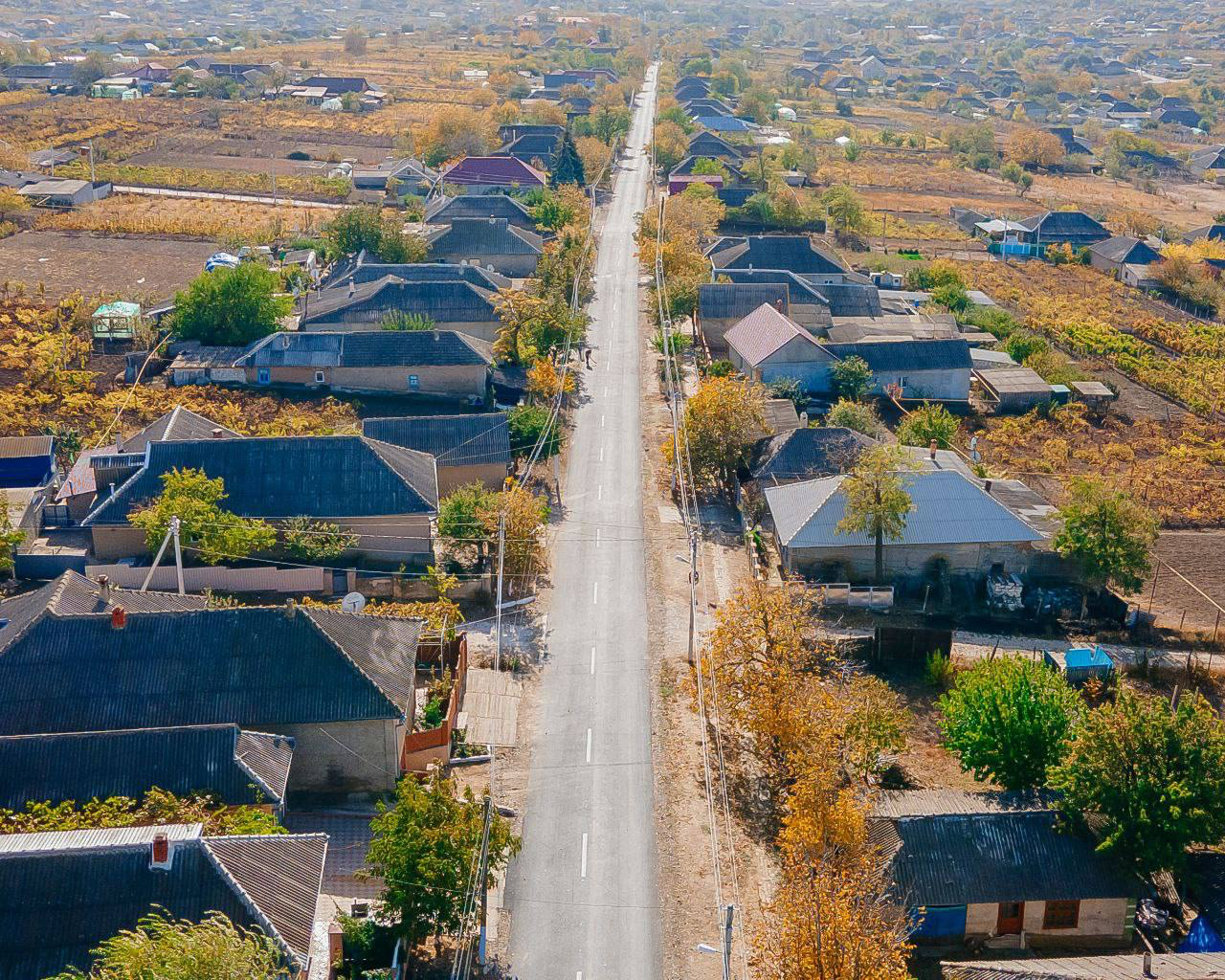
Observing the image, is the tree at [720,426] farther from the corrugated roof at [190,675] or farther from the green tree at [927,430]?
the corrugated roof at [190,675]

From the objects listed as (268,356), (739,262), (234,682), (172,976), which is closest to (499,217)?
(739,262)

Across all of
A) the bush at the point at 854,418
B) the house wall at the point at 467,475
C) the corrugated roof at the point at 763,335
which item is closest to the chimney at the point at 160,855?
the house wall at the point at 467,475

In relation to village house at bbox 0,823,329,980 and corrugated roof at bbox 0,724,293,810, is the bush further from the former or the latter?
village house at bbox 0,823,329,980

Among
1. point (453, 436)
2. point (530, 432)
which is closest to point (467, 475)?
point (453, 436)

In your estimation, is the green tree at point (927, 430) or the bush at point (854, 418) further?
the green tree at point (927, 430)

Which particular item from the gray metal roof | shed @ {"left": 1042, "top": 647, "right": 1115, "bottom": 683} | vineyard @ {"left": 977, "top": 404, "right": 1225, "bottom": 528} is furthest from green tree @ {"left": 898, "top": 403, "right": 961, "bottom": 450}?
the gray metal roof

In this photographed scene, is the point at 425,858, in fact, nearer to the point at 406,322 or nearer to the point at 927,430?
the point at 927,430

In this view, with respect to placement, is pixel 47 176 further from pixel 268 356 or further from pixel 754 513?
pixel 754 513

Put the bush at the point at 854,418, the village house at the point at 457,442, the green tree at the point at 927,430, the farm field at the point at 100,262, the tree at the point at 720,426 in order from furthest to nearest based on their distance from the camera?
1. the farm field at the point at 100,262
2. the green tree at the point at 927,430
3. the bush at the point at 854,418
4. the tree at the point at 720,426
5. the village house at the point at 457,442
